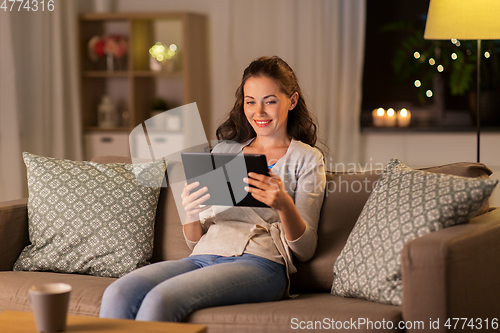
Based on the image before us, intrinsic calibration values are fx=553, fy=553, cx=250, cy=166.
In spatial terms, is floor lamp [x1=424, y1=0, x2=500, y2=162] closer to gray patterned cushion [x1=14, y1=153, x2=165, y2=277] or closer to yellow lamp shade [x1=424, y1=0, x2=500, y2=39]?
yellow lamp shade [x1=424, y1=0, x2=500, y2=39]

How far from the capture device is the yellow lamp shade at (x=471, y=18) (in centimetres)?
231

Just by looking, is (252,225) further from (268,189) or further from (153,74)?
(153,74)

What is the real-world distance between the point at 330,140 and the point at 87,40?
79.2 inches

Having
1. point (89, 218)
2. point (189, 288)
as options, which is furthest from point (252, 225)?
point (89, 218)

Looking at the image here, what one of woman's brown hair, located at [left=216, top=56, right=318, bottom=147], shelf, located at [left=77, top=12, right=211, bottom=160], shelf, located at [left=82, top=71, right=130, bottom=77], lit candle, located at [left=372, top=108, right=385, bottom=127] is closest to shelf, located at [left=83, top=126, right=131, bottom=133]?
shelf, located at [left=77, top=12, right=211, bottom=160]

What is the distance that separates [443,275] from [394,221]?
244 mm

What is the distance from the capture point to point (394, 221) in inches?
59.6

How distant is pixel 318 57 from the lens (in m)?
3.84

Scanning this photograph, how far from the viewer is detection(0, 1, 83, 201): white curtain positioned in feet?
11.3

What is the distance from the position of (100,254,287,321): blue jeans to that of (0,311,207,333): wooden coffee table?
22 centimetres

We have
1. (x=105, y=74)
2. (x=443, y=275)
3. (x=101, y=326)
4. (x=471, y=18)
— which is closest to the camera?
(x=101, y=326)

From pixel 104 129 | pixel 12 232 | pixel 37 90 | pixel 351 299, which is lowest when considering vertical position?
pixel 351 299

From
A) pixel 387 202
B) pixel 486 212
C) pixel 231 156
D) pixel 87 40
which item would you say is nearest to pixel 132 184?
pixel 231 156

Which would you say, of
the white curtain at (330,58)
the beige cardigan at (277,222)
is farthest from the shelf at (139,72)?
the beige cardigan at (277,222)
